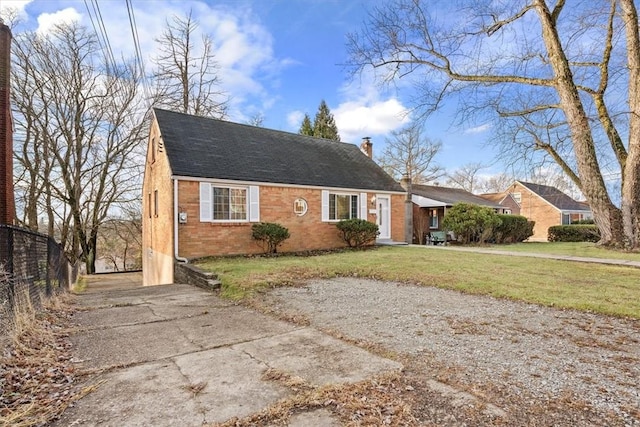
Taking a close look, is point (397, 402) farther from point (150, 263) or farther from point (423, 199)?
point (423, 199)

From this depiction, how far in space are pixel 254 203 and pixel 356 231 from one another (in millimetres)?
4591

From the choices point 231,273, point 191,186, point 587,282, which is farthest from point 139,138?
point 587,282

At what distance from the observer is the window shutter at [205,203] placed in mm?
11609

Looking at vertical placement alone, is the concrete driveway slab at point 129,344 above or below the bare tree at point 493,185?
below

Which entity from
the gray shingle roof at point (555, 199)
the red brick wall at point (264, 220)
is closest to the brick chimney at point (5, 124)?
the red brick wall at point (264, 220)

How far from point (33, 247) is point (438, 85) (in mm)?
11510

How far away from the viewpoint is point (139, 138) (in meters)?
22.6

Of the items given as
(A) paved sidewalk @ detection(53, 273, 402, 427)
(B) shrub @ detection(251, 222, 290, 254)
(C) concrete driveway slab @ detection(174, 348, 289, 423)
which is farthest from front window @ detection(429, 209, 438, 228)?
(C) concrete driveway slab @ detection(174, 348, 289, 423)

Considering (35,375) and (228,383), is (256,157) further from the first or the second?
(228,383)

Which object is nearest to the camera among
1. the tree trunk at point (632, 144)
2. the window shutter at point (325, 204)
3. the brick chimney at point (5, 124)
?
the tree trunk at point (632, 144)

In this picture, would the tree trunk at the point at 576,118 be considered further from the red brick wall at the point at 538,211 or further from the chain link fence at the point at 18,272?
the red brick wall at the point at 538,211

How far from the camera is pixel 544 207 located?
35.1 metres

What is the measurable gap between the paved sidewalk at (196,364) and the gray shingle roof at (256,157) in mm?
7432

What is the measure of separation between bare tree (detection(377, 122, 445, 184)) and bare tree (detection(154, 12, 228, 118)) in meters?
15.4
